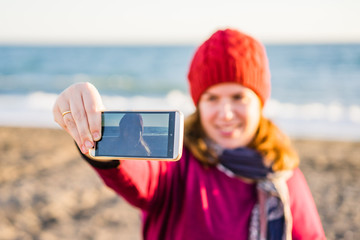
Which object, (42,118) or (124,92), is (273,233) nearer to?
(42,118)

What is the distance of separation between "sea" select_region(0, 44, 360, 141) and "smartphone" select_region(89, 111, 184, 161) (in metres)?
6.29

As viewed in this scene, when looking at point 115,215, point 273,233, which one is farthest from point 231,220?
point 115,215

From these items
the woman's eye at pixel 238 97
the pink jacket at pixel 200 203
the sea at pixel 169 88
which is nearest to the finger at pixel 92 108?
the pink jacket at pixel 200 203

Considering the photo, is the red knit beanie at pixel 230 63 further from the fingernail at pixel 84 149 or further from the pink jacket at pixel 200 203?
the fingernail at pixel 84 149

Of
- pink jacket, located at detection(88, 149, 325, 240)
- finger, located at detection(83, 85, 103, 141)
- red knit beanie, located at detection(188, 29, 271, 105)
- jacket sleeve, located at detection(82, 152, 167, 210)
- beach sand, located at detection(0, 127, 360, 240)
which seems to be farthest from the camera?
beach sand, located at detection(0, 127, 360, 240)

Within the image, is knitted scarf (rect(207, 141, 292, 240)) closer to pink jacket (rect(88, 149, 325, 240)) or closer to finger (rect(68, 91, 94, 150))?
pink jacket (rect(88, 149, 325, 240))

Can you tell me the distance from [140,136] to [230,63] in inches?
29.6

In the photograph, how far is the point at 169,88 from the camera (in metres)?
14.3

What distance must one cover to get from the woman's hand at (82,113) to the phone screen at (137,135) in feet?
0.17

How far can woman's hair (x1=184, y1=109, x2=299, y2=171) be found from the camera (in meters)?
1.70

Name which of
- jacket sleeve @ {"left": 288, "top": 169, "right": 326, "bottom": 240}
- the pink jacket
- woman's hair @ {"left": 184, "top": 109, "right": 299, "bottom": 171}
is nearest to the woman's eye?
woman's hair @ {"left": 184, "top": 109, "right": 299, "bottom": 171}

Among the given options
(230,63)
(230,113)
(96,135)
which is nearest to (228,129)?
(230,113)

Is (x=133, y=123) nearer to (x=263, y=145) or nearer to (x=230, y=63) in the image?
(x=230, y=63)

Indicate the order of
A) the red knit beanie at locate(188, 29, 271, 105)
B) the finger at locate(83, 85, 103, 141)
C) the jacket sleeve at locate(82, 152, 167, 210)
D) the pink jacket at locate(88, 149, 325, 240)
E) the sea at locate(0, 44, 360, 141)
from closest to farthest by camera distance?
the finger at locate(83, 85, 103, 141) → the jacket sleeve at locate(82, 152, 167, 210) → the pink jacket at locate(88, 149, 325, 240) → the red knit beanie at locate(188, 29, 271, 105) → the sea at locate(0, 44, 360, 141)
